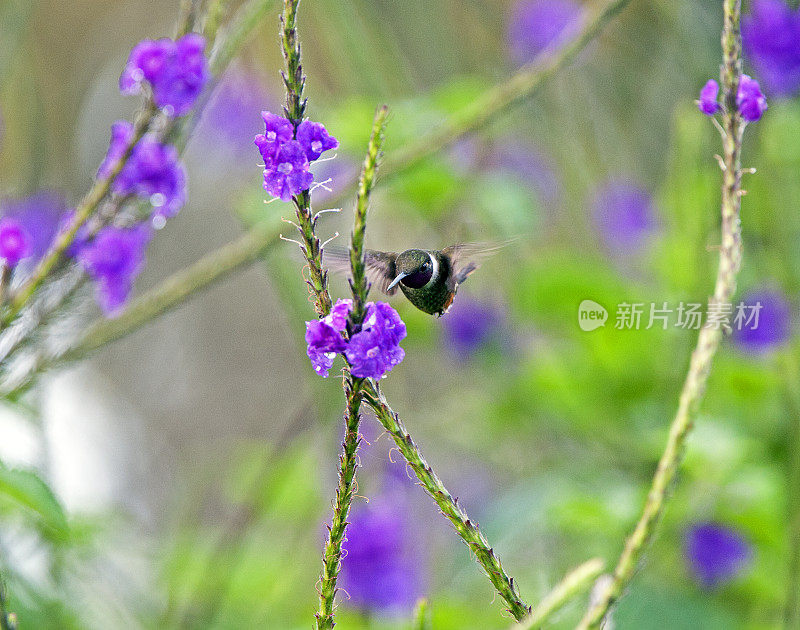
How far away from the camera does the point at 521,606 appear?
594 millimetres

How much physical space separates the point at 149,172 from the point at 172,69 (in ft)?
0.41

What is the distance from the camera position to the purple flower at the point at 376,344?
59 centimetres

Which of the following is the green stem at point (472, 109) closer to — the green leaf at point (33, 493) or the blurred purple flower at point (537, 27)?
the green leaf at point (33, 493)

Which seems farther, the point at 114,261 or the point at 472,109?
the point at 472,109

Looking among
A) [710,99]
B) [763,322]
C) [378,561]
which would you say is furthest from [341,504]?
[763,322]

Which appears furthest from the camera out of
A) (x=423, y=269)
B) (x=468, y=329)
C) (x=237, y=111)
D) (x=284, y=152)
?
(x=237, y=111)

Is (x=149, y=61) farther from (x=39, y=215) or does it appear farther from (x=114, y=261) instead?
(x=39, y=215)

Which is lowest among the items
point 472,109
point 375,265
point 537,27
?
point 375,265

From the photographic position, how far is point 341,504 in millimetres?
A: 586

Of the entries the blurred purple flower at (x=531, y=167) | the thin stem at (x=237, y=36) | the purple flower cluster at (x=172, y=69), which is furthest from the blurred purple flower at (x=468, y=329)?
the purple flower cluster at (x=172, y=69)

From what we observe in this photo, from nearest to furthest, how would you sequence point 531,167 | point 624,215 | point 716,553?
point 716,553
point 624,215
point 531,167

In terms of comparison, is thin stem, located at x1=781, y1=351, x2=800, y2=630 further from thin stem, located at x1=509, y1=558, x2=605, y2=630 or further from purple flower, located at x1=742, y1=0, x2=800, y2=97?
thin stem, located at x1=509, y1=558, x2=605, y2=630

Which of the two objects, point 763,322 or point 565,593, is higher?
point 763,322

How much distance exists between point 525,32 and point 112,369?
11.7 ft
